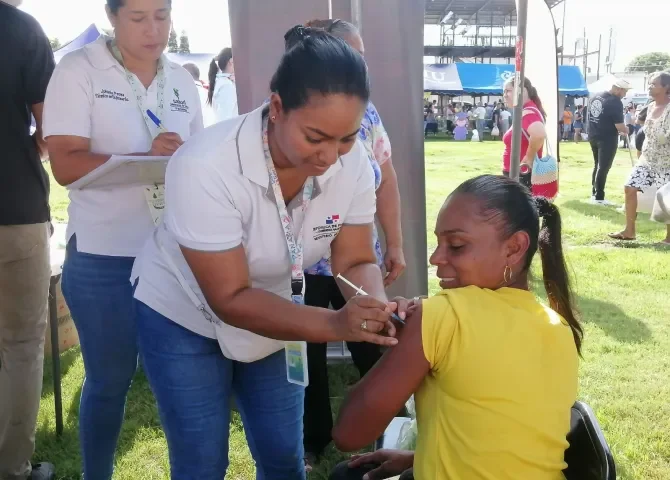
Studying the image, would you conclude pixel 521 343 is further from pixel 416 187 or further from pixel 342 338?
pixel 416 187

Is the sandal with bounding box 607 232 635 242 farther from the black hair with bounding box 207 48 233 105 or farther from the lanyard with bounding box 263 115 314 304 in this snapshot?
the lanyard with bounding box 263 115 314 304

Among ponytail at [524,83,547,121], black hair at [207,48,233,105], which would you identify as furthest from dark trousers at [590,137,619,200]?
black hair at [207,48,233,105]

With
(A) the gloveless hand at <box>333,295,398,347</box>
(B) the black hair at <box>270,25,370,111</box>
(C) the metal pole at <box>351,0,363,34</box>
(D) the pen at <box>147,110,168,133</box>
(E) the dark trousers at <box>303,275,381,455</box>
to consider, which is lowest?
(E) the dark trousers at <box>303,275,381,455</box>

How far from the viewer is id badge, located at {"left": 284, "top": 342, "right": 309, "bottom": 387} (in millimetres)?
1534

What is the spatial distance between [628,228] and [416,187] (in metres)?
4.82

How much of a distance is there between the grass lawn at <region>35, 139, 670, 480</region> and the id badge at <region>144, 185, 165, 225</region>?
1.27m

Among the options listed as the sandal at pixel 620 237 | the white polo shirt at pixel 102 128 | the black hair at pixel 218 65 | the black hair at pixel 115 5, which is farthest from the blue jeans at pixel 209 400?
the sandal at pixel 620 237

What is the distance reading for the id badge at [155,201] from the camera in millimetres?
1949

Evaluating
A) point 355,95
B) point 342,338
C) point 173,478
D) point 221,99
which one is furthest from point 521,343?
point 221,99

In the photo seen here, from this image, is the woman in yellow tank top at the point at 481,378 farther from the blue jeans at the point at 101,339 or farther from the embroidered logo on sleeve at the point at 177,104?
the embroidered logo on sleeve at the point at 177,104

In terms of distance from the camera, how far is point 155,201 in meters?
1.96

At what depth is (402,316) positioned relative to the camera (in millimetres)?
1363

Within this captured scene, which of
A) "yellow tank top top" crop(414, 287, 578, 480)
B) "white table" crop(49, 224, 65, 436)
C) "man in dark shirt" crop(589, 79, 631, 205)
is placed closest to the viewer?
"yellow tank top top" crop(414, 287, 578, 480)

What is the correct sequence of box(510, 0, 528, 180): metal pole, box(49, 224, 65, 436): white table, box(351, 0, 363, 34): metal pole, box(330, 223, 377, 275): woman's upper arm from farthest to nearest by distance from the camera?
box(510, 0, 528, 180): metal pole → box(351, 0, 363, 34): metal pole → box(49, 224, 65, 436): white table → box(330, 223, 377, 275): woman's upper arm
